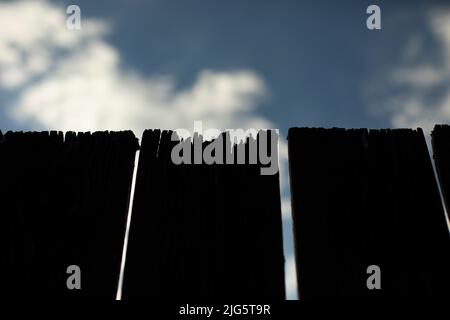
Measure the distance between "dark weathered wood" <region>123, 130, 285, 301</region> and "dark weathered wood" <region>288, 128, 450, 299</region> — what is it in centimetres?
17

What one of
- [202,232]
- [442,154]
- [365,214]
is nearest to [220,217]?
[202,232]

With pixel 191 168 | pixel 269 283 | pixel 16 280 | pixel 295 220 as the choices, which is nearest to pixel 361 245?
pixel 295 220

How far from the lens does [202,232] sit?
2373 mm

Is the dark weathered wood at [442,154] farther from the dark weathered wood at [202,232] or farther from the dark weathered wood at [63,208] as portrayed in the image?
the dark weathered wood at [63,208]

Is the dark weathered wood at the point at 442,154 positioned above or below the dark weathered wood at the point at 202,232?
above

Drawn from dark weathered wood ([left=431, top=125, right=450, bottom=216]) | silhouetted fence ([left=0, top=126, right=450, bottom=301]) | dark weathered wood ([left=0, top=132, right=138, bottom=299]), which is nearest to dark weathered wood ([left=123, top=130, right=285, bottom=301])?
silhouetted fence ([left=0, top=126, right=450, bottom=301])

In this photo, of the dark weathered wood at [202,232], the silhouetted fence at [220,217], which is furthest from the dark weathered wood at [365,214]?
the dark weathered wood at [202,232]

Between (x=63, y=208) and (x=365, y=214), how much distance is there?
5.25 ft

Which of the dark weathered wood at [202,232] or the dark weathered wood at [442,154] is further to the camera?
the dark weathered wood at [442,154]

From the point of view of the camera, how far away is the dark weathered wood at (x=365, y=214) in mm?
2246

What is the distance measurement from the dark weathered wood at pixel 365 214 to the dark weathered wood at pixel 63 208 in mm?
954

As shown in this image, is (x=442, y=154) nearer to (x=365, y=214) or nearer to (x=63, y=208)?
(x=365, y=214)

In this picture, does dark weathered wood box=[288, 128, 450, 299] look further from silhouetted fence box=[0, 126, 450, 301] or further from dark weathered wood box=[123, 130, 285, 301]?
dark weathered wood box=[123, 130, 285, 301]

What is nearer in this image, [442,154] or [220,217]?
[220,217]
